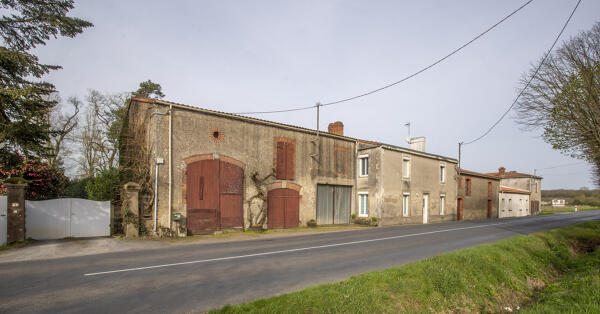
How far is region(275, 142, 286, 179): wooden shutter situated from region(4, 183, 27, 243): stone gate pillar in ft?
35.5

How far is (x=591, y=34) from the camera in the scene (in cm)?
1138

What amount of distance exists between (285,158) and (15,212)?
38.9 ft

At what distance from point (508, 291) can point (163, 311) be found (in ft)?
24.4

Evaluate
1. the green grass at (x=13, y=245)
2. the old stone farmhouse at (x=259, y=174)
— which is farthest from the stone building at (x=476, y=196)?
the green grass at (x=13, y=245)

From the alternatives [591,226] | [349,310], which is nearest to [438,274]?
[349,310]

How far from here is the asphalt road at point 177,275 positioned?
484 cm

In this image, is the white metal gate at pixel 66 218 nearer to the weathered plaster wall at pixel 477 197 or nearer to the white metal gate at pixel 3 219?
the white metal gate at pixel 3 219

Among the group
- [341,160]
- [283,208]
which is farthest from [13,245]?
[341,160]

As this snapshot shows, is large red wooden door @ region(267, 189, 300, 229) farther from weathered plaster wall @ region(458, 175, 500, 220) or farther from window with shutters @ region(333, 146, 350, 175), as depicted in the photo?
weathered plaster wall @ region(458, 175, 500, 220)

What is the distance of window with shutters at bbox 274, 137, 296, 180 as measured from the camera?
1733cm

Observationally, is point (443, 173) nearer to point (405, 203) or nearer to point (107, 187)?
point (405, 203)

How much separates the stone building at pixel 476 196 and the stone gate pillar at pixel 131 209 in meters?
27.1

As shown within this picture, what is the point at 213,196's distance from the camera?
14.5m

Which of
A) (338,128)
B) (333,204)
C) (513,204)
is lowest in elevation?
(513,204)
